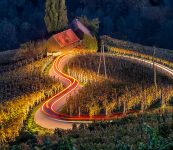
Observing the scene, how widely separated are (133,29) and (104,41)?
3445 cm

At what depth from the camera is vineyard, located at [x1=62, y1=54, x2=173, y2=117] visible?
43062 millimetres

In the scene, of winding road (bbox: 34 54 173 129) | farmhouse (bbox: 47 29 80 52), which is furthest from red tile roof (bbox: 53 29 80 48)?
winding road (bbox: 34 54 173 129)

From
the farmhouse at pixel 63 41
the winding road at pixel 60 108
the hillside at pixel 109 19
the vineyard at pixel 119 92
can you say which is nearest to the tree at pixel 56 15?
the farmhouse at pixel 63 41

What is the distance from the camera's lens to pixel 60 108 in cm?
4672

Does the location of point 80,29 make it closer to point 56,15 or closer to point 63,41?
point 56,15

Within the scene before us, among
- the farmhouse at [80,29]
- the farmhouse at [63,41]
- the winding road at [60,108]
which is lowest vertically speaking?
the winding road at [60,108]

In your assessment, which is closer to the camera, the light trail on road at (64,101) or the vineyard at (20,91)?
the vineyard at (20,91)

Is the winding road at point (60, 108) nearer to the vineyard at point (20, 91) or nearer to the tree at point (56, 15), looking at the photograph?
the vineyard at point (20, 91)

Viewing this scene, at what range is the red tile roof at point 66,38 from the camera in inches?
2793

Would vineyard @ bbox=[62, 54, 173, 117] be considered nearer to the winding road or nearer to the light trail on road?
the light trail on road

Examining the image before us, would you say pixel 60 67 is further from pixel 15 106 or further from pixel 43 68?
pixel 15 106

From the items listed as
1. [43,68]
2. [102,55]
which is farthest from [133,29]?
Answer: [43,68]

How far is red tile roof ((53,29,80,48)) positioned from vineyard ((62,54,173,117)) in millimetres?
12625

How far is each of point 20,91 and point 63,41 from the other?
943 inches
